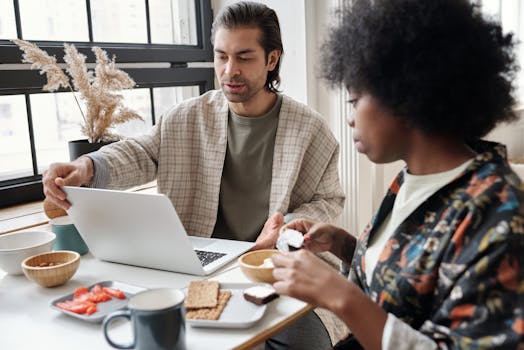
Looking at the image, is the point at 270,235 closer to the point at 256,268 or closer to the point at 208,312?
the point at 256,268

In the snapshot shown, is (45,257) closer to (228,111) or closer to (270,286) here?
(270,286)

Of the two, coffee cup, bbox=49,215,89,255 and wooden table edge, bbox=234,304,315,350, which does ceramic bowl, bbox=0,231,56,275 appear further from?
wooden table edge, bbox=234,304,315,350

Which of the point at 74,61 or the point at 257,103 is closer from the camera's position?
the point at 74,61

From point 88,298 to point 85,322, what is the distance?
0.07 meters

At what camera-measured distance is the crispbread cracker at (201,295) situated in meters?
0.94

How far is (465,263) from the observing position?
2.43ft

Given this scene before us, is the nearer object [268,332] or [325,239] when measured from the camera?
[268,332]

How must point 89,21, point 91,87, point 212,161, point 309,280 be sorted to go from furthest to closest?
point 89,21 < point 212,161 < point 91,87 < point 309,280

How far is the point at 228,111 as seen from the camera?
171 cm

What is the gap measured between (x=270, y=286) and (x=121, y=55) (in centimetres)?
134

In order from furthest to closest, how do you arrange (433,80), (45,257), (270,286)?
(45,257), (270,286), (433,80)

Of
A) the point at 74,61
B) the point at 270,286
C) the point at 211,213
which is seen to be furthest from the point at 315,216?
the point at 74,61

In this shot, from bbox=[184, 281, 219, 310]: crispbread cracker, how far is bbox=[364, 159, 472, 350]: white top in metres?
0.29


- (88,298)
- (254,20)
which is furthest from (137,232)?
(254,20)
